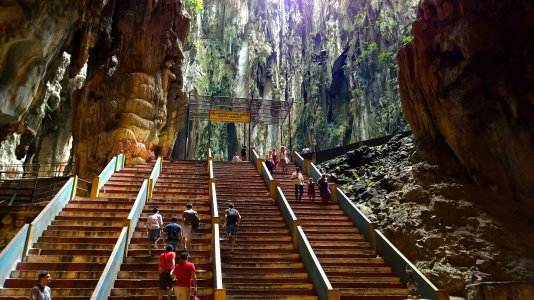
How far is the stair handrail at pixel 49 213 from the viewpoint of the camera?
367 inches

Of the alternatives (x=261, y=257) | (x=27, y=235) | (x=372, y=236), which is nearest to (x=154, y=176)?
(x=27, y=235)

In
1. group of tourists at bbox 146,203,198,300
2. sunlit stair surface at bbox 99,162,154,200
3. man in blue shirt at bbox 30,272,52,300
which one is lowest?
man in blue shirt at bbox 30,272,52,300

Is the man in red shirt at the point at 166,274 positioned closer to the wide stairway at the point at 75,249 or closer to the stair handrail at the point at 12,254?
the wide stairway at the point at 75,249

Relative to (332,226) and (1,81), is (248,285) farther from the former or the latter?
(1,81)

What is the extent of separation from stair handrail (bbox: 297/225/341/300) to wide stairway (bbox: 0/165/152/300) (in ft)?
15.1

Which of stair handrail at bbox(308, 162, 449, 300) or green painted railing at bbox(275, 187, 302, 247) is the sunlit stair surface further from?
stair handrail at bbox(308, 162, 449, 300)

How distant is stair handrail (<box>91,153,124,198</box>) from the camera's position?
42.6ft

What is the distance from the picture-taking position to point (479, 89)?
1427cm

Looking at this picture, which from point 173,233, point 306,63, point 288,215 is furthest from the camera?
point 306,63

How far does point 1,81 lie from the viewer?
9.22 metres

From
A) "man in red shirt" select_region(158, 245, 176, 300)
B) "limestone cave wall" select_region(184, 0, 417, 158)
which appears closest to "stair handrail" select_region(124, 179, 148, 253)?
"man in red shirt" select_region(158, 245, 176, 300)

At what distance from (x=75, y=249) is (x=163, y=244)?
2.03 m

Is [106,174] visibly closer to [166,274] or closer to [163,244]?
[163,244]

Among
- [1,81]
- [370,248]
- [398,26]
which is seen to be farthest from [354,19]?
[1,81]
